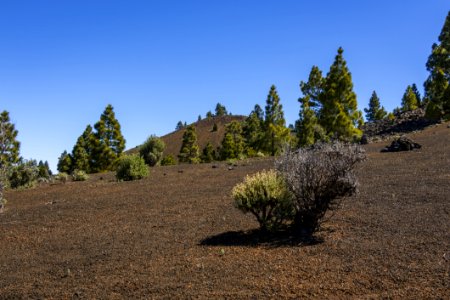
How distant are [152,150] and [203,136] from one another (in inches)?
2860

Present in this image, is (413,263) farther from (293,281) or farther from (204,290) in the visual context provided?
(204,290)

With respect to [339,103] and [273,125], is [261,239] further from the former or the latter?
[273,125]

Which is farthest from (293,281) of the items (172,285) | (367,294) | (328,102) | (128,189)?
(328,102)

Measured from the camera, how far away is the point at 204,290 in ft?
22.1

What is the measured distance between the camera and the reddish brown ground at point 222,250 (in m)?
6.83

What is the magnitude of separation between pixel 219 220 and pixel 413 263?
226 inches

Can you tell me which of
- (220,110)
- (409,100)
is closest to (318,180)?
(409,100)

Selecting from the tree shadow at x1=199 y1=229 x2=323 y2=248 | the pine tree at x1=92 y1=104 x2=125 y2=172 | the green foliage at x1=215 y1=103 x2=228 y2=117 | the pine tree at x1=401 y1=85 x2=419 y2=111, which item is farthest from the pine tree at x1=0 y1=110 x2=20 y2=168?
the green foliage at x1=215 y1=103 x2=228 y2=117

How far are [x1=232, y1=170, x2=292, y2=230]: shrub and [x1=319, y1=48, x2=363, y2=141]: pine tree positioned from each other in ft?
89.3

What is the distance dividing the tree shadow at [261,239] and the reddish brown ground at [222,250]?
0.09 feet

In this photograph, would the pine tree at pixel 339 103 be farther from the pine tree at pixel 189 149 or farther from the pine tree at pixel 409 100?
the pine tree at pixel 409 100

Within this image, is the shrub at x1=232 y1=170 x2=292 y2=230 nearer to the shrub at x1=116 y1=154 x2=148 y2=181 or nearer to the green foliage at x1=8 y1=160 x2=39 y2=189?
the shrub at x1=116 y1=154 x2=148 y2=181

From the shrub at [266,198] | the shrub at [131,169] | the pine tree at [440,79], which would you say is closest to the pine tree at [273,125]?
the pine tree at [440,79]

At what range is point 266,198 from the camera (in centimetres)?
998
